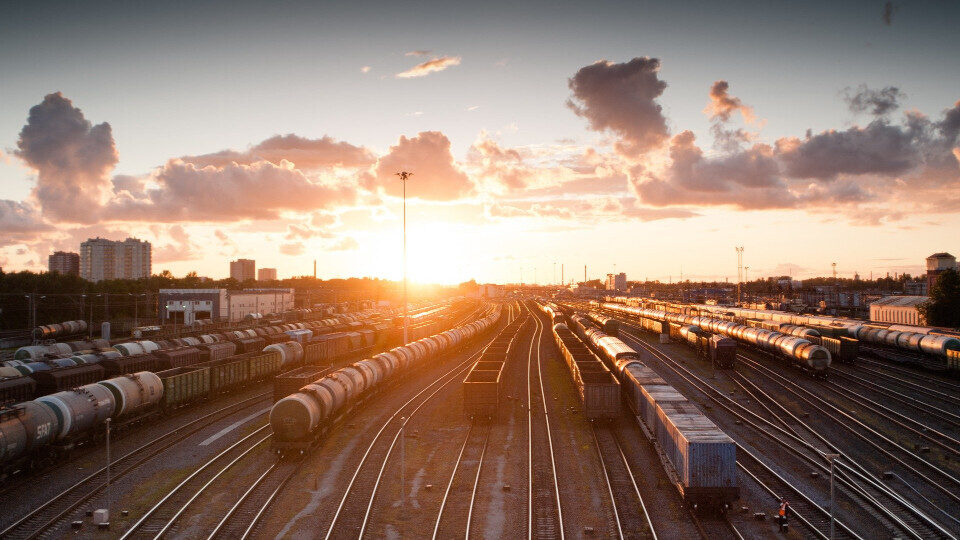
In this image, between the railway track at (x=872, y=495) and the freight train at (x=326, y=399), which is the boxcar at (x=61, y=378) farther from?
the railway track at (x=872, y=495)

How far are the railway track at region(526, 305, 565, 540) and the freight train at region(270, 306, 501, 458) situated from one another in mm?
11442

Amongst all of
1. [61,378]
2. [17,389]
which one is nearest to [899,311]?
[61,378]

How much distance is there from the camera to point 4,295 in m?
94.6

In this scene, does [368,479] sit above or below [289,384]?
below

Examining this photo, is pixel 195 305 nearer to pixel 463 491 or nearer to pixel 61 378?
pixel 61 378

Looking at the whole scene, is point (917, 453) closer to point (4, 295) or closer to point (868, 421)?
point (868, 421)

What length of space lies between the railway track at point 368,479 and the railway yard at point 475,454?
0.42 feet

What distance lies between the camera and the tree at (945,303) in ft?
239


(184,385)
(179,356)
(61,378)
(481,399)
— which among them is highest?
(179,356)

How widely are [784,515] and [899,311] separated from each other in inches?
3276

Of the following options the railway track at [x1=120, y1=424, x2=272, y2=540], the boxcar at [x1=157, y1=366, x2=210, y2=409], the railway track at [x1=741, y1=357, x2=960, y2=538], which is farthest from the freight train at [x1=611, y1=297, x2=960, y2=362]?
the boxcar at [x1=157, y1=366, x2=210, y2=409]

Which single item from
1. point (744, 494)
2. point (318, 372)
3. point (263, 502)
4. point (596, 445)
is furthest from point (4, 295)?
point (744, 494)

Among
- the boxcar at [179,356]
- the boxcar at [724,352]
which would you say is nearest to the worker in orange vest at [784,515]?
the boxcar at [724,352]

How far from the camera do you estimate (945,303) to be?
73.2 m
